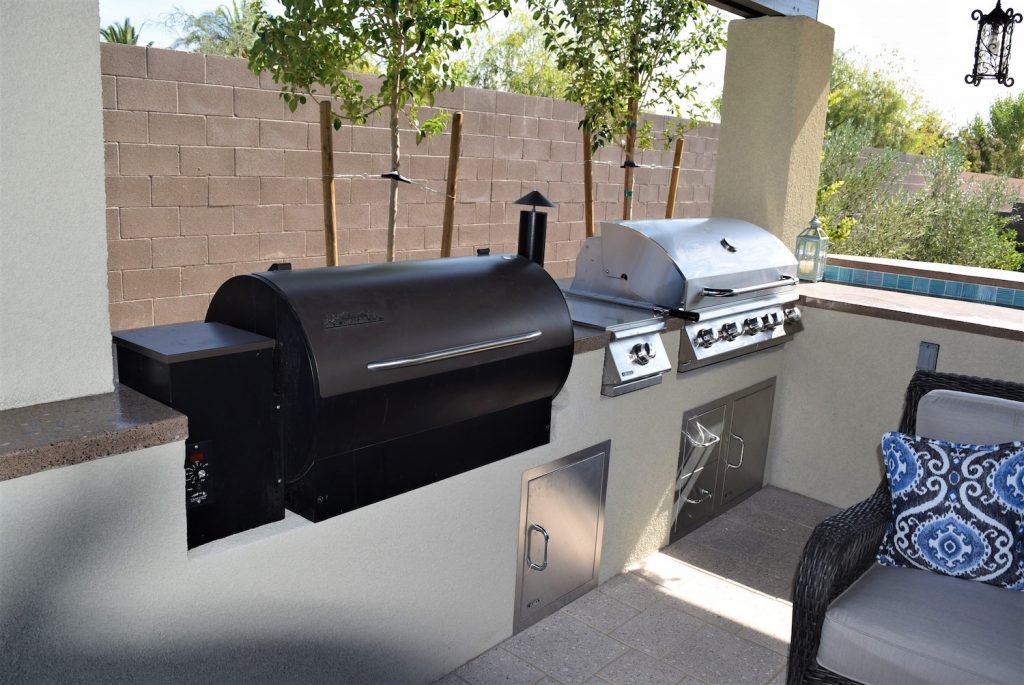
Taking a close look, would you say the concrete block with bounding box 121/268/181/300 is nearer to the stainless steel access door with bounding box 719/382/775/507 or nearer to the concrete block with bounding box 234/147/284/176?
the concrete block with bounding box 234/147/284/176

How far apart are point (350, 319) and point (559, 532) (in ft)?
4.02

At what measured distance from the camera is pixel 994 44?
4.29 m

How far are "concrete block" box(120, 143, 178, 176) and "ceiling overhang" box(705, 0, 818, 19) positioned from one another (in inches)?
102

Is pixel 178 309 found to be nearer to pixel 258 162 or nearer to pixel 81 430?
pixel 258 162

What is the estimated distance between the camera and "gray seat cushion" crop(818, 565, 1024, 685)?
1.89 metres

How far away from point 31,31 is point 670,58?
3366 millimetres

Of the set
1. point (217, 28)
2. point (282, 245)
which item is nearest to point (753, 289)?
point (282, 245)

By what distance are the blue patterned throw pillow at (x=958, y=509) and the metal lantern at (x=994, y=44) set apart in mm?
2781

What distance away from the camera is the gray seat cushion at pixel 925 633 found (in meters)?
1.89

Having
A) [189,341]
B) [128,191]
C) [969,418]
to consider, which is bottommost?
[969,418]

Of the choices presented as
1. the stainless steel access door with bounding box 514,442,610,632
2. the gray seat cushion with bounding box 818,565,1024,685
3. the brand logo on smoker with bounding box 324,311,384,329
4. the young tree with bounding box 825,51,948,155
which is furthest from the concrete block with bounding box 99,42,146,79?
the young tree with bounding box 825,51,948,155

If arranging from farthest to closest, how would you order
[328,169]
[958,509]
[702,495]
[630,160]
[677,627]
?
1. [630,160]
2. [702,495]
3. [328,169]
4. [677,627]
5. [958,509]

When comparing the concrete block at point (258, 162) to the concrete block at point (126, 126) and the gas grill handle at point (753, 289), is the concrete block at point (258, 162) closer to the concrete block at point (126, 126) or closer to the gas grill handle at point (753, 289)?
the concrete block at point (126, 126)

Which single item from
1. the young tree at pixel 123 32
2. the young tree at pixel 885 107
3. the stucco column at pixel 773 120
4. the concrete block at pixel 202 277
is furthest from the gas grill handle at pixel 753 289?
the young tree at pixel 885 107
